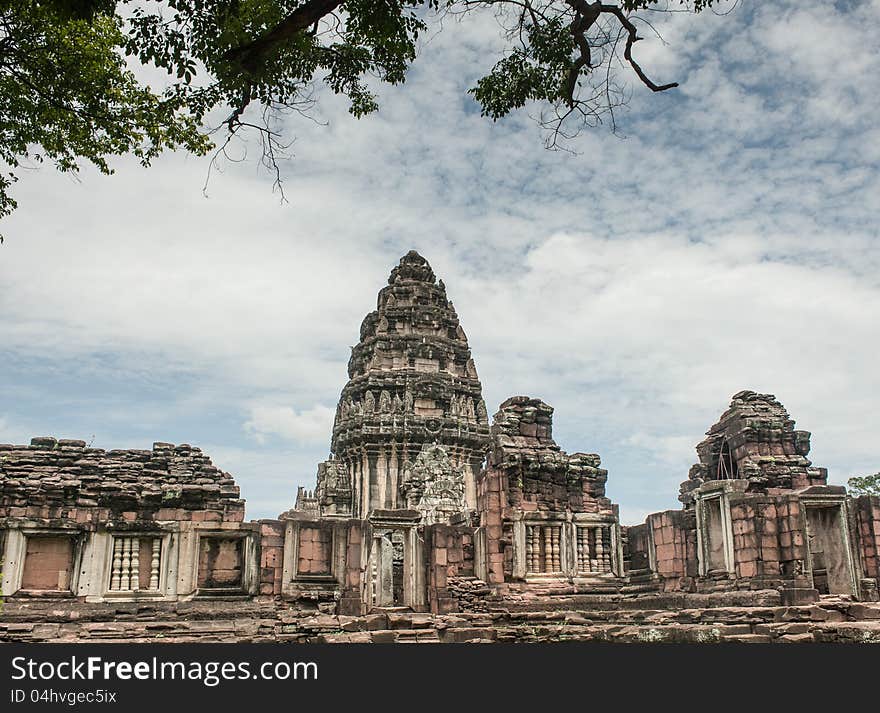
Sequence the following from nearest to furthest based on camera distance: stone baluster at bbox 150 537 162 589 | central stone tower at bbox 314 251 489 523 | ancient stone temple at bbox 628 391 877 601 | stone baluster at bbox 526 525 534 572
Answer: stone baluster at bbox 150 537 162 589 → ancient stone temple at bbox 628 391 877 601 → stone baluster at bbox 526 525 534 572 → central stone tower at bbox 314 251 489 523

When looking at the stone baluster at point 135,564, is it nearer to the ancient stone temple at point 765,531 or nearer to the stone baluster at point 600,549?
the stone baluster at point 600,549

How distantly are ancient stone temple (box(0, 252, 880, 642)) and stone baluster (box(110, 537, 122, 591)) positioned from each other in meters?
0.03

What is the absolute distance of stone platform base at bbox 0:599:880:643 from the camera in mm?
13367

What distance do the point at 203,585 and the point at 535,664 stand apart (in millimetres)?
10483

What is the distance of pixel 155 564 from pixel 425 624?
19.1 ft

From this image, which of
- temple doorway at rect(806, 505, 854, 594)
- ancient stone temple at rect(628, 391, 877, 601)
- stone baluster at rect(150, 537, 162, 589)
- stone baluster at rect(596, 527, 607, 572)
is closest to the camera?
stone baluster at rect(150, 537, 162, 589)

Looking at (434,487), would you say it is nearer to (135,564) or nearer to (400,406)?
(400,406)

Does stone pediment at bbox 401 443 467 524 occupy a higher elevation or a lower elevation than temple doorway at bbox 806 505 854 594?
higher

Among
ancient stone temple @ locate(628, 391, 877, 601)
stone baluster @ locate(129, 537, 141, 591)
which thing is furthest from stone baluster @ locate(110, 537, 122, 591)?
ancient stone temple @ locate(628, 391, 877, 601)

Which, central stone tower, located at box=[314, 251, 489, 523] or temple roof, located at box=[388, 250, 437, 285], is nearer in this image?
central stone tower, located at box=[314, 251, 489, 523]

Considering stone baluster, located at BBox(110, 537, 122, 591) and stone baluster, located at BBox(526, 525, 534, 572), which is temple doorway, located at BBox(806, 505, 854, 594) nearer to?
stone baluster, located at BBox(526, 525, 534, 572)

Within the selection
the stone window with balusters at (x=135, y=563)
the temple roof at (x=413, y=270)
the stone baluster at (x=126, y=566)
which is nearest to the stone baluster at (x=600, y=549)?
the stone window with balusters at (x=135, y=563)

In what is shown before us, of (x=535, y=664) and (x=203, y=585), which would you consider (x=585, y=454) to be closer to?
(x=203, y=585)

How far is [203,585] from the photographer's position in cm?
1736
